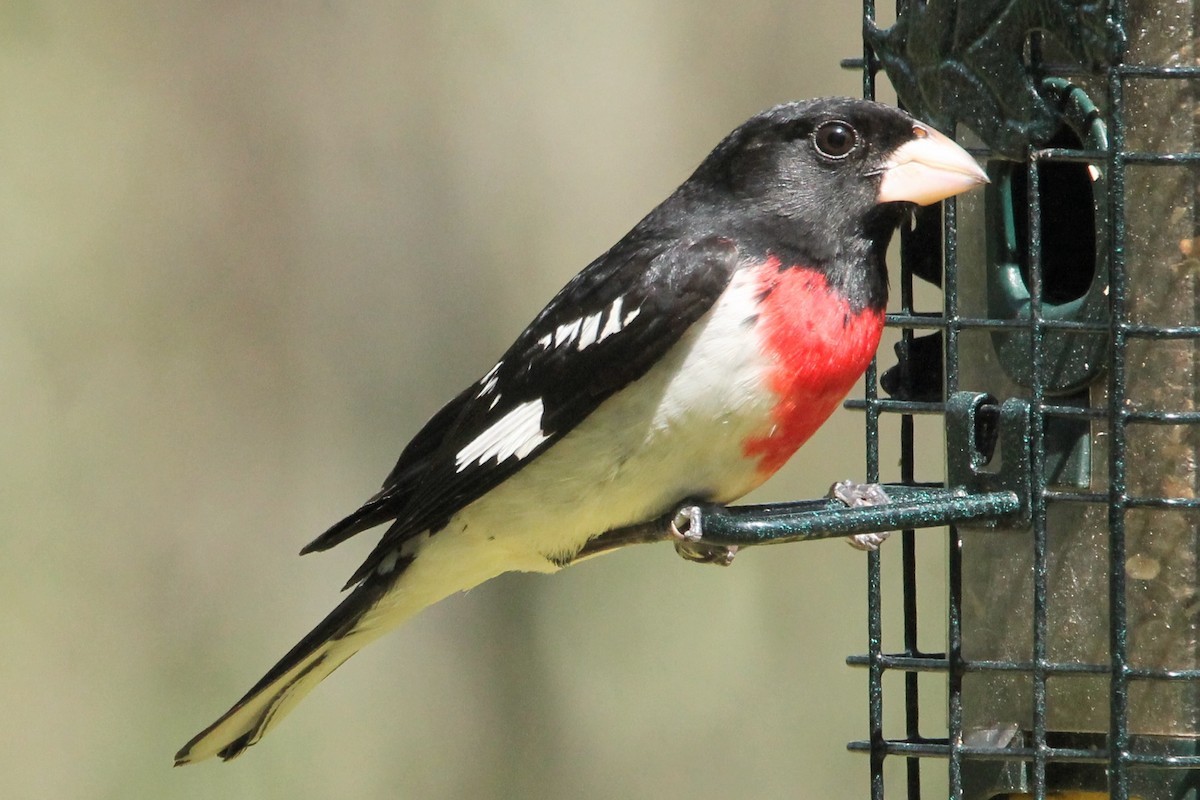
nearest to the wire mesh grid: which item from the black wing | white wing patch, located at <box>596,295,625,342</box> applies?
the black wing

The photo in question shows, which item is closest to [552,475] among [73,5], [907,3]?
[907,3]

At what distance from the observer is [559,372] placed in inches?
136

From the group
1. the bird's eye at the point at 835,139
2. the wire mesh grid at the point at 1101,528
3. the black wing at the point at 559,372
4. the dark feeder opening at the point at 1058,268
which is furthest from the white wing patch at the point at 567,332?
the dark feeder opening at the point at 1058,268

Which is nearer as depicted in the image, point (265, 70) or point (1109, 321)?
point (1109, 321)

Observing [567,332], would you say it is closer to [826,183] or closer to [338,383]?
[826,183]

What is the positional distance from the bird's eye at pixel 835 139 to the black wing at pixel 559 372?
0.31 m

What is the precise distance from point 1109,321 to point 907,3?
920 mm

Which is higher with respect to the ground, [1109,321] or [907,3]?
[907,3]

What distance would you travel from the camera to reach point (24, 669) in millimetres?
6809

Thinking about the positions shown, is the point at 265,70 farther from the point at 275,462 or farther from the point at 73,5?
the point at 275,462

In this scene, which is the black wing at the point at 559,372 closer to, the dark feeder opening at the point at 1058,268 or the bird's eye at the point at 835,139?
the bird's eye at the point at 835,139

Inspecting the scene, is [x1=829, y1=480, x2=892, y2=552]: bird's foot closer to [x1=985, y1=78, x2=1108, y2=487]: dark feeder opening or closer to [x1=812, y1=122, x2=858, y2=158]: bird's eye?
[x1=985, y1=78, x2=1108, y2=487]: dark feeder opening

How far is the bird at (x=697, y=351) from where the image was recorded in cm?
328

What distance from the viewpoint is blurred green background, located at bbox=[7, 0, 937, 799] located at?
6742 mm
